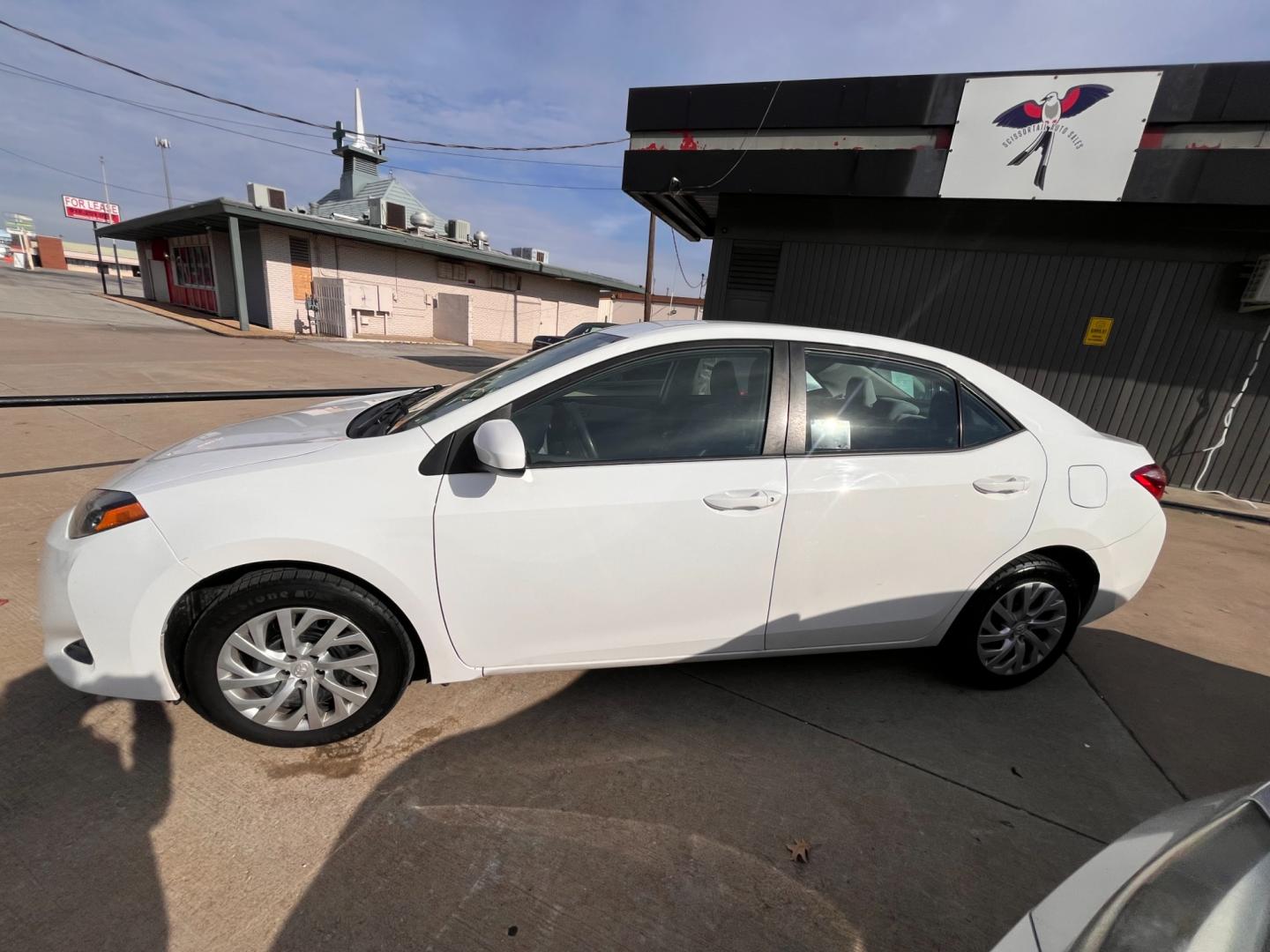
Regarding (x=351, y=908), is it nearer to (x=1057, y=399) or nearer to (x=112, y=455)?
(x=112, y=455)

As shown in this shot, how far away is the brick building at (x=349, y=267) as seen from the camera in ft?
66.2

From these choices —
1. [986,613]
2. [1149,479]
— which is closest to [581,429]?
[986,613]

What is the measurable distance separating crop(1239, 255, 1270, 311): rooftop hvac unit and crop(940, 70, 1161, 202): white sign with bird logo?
1.66 meters

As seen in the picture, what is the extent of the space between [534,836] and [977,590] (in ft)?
6.69

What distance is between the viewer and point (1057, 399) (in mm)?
7812

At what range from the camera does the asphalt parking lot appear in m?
1.64

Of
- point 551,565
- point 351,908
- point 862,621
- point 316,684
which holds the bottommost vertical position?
point 351,908

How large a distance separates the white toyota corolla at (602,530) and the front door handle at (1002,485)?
10 mm

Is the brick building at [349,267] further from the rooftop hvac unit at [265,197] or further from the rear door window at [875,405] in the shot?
the rear door window at [875,405]

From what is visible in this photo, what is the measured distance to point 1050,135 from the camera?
22.0 ft

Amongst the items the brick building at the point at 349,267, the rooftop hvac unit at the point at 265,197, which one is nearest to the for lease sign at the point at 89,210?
the brick building at the point at 349,267

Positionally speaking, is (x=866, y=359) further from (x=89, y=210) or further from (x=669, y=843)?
(x=89, y=210)

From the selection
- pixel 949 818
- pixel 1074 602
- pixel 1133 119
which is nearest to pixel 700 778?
pixel 949 818

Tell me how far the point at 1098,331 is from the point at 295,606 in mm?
9078
